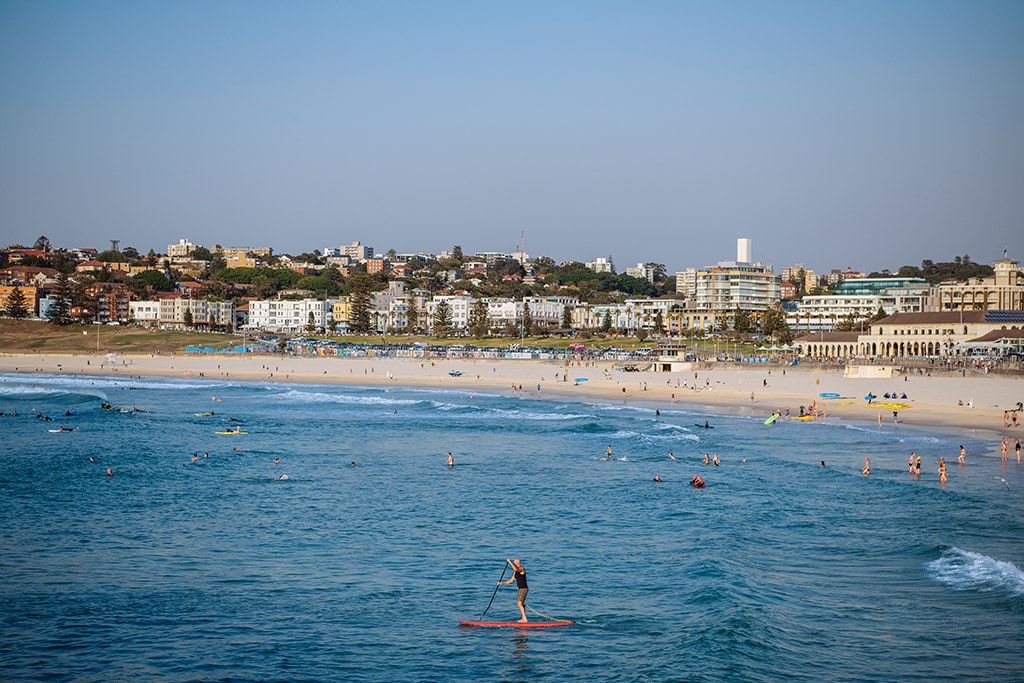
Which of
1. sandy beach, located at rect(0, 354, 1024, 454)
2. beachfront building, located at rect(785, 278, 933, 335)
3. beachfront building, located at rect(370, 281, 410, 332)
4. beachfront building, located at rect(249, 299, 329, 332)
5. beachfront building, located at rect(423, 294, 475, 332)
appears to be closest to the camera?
sandy beach, located at rect(0, 354, 1024, 454)

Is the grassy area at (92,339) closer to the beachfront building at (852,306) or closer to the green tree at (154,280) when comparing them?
the green tree at (154,280)

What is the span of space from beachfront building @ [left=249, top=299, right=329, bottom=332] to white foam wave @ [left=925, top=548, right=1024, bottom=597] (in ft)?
510

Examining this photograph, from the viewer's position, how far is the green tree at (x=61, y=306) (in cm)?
14350

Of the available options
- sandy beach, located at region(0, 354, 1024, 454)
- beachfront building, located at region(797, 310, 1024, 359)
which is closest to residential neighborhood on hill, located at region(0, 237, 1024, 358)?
beachfront building, located at region(797, 310, 1024, 359)

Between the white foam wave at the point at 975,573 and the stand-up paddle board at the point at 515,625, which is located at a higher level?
the white foam wave at the point at 975,573

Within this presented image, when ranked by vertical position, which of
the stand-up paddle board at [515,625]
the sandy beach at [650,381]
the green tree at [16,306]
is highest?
the green tree at [16,306]

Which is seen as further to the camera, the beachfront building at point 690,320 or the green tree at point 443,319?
the beachfront building at point 690,320

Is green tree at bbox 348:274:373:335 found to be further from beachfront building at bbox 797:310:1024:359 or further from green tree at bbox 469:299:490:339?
beachfront building at bbox 797:310:1024:359

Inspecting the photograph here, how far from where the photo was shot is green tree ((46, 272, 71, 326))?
144 meters

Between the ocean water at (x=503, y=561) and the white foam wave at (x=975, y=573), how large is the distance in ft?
0.26

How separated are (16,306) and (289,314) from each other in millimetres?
44794

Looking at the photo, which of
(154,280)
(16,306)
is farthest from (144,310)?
(16,306)

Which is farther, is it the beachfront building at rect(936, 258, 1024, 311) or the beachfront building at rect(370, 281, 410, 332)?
the beachfront building at rect(370, 281, 410, 332)

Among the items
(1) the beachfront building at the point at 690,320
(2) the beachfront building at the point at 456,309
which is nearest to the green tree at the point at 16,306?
(2) the beachfront building at the point at 456,309
